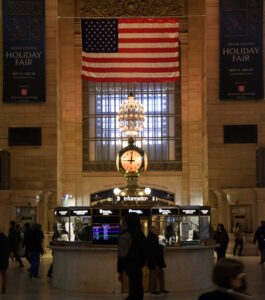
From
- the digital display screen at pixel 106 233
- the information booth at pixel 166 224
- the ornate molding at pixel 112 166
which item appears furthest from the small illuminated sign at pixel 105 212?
the ornate molding at pixel 112 166

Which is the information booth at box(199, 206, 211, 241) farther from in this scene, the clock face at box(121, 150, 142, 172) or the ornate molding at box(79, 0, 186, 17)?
the ornate molding at box(79, 0, 186, 17)

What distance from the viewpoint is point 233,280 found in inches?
174

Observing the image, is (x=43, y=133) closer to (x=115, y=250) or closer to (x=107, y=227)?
(x=107, y=227)

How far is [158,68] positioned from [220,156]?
273 inches

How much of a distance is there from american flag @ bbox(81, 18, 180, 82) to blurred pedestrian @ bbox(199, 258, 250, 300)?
1587 cm

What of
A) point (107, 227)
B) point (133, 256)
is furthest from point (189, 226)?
point (133, 256)

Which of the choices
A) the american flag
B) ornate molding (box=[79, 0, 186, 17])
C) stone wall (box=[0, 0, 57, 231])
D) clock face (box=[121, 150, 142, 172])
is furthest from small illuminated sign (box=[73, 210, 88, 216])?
ornate molding (box=[79, 0, 186, 17])

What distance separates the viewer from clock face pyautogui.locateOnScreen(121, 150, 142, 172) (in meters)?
17.5

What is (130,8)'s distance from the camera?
1280 inches

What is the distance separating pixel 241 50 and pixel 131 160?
33.1 ft

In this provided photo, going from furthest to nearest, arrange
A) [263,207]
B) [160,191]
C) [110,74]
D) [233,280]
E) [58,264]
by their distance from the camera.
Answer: [160,191]
[263,207]
[110,74]
[58,264]
[233,280]

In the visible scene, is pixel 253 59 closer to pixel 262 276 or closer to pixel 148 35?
pixel 148 35

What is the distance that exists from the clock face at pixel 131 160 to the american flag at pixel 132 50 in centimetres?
333

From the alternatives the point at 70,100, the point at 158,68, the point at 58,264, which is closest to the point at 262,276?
the point at 58,264
